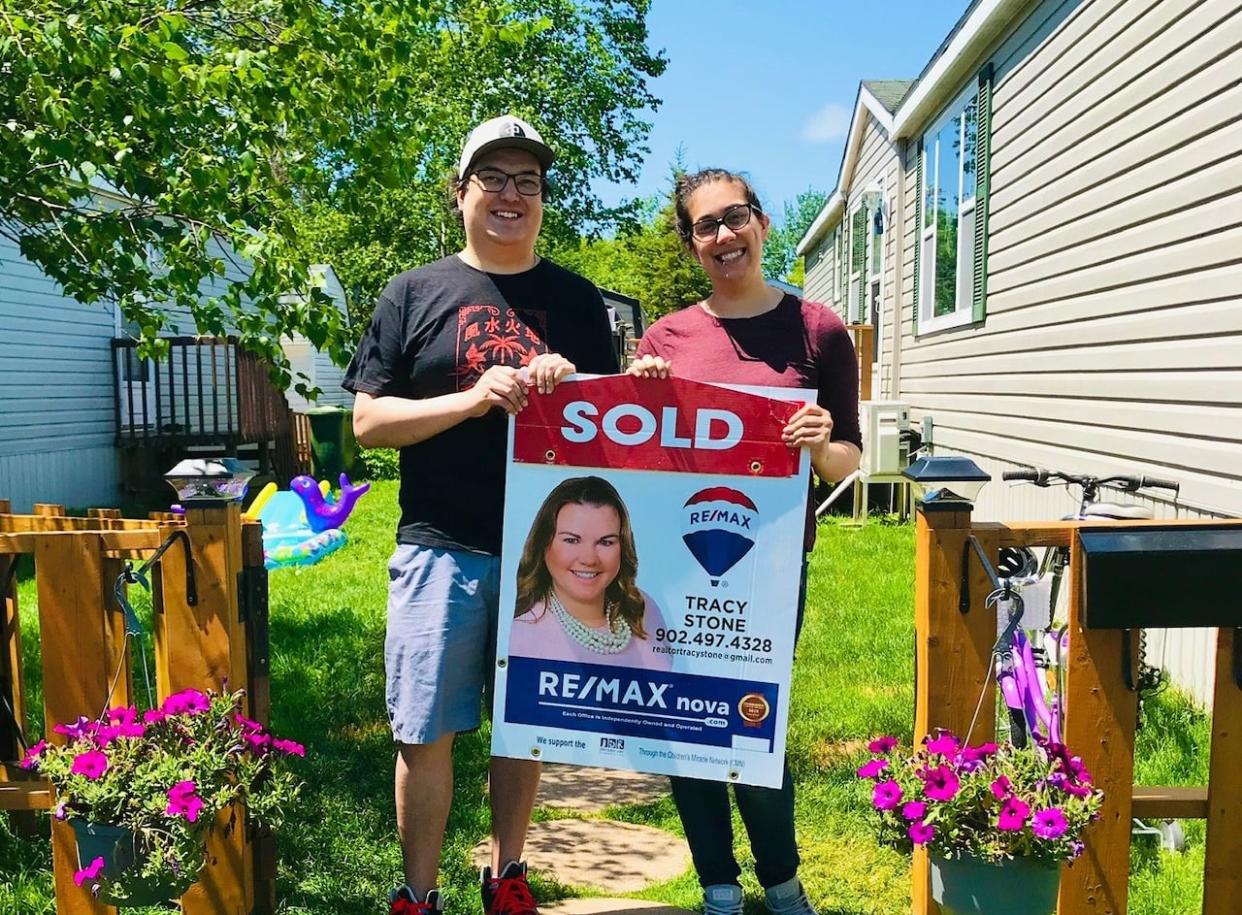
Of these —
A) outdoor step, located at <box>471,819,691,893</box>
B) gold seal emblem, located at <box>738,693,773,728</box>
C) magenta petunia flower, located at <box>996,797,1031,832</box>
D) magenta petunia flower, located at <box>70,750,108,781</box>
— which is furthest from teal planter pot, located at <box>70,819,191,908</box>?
magenta petunia flower, located at <box>996,797,1031,832</box>

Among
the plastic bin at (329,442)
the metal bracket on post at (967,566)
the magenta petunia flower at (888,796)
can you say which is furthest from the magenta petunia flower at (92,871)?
the plastic bin at (329,442)

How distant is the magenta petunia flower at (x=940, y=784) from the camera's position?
2084 mm

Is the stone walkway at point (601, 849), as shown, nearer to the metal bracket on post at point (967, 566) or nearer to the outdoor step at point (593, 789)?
the outdoor step at point (593, 789)

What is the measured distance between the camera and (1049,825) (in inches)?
79.0

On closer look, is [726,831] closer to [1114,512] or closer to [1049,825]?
[1049,825]

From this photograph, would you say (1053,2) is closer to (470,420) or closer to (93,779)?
(470,420)

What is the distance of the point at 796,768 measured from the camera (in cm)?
424

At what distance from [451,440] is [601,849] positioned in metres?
1.77

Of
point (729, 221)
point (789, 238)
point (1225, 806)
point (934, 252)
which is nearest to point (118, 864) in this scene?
point (729, 221)

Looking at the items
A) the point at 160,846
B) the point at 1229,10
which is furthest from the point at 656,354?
the point at 1229,10

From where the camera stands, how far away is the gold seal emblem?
2.46 m

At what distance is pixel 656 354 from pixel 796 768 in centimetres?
228

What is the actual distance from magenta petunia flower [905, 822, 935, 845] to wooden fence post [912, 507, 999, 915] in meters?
0.40

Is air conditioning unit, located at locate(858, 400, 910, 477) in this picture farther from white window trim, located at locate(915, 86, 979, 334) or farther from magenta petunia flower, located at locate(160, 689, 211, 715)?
magenta petunia flower, located at locate(160, 689, 211, 715)
